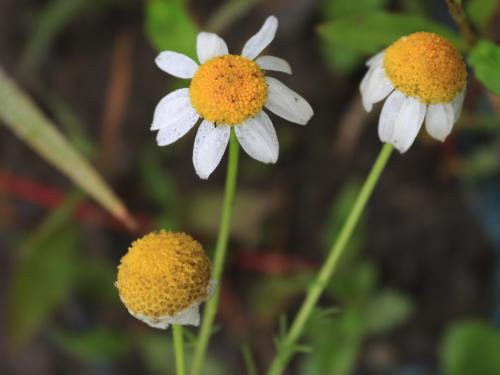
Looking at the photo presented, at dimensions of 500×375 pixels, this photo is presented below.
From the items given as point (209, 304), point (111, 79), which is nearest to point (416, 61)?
point (209, 304)

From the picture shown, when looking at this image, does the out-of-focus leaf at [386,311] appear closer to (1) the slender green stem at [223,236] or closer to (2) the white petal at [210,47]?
(1) the slender green stem at [223,236]

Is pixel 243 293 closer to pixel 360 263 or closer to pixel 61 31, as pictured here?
pixel 360 263

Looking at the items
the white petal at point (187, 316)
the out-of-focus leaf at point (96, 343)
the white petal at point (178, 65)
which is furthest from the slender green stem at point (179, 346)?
the out-of-focus leaf at point (96, 343)

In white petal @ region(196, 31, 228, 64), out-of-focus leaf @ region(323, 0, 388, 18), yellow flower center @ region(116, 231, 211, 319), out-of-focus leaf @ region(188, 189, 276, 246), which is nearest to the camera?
yellow flower center @ region(116, 231, 211, 319)

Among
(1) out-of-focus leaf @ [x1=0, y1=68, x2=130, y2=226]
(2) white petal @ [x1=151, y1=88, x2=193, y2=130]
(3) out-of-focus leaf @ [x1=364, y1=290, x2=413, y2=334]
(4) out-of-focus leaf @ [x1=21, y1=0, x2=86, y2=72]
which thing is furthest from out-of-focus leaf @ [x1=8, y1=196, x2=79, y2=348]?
(2) white petal @ [x1=151, y1=88, x2=193, y2=130]

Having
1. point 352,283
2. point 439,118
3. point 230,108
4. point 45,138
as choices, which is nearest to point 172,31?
point 45,138

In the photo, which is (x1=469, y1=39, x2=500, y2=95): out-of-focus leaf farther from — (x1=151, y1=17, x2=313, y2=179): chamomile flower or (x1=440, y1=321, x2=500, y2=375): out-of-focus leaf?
(x1=440, y1=321, x2=500, y2=375): out-of-focus leaf
